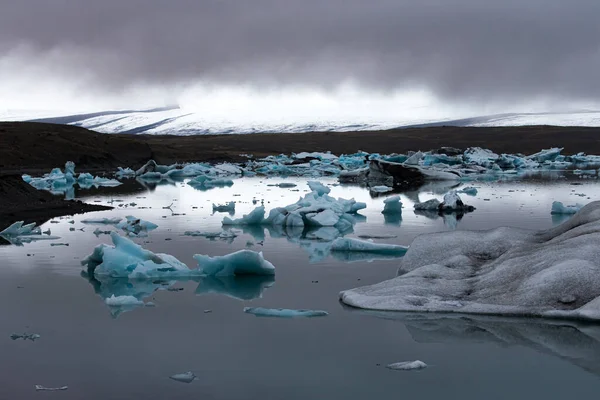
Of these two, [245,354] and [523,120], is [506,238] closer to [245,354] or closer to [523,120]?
[245,354]

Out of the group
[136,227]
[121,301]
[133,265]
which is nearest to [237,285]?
[133,265]

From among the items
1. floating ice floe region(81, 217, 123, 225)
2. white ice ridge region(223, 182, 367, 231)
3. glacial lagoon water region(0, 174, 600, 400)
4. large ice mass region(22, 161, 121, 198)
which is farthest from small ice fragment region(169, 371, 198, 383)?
large ice mass region(22, 161, 121, 198)

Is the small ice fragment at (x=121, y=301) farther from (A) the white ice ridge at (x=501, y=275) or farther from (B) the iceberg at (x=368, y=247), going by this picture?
(B) the iceberg at (x=368, y=247)

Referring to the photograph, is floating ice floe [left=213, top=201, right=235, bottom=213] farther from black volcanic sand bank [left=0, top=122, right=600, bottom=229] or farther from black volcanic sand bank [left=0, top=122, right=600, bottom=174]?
black volcanic sand bank [left=0, top=122, right=600, bottom=174]

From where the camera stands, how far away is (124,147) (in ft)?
173

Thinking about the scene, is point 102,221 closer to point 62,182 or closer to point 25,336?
point 25,336

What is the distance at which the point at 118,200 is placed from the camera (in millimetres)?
25656

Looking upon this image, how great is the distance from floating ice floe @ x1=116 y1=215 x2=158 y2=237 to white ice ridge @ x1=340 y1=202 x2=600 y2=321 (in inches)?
279

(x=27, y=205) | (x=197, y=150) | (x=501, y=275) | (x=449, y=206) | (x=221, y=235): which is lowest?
(x=197, y=150)

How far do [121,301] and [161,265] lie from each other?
166 cm

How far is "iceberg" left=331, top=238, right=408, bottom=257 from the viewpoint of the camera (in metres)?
13.5

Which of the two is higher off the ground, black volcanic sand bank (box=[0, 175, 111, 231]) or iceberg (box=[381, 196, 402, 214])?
black volcanic sand bank (box=[0, 175, 111, 231])

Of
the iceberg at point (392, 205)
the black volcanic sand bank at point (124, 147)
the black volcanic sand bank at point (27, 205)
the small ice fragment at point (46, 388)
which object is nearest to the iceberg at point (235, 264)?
the small ice fragment at point (46, 388)

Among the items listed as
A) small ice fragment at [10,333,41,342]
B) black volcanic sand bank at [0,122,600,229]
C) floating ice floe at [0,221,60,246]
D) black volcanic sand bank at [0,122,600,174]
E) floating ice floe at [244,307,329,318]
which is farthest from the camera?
black volcanic sand bank at [0,122,600,174]
